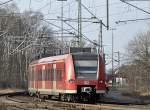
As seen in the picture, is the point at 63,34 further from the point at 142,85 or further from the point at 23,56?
the point at 23,56

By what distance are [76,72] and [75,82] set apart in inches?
24.1

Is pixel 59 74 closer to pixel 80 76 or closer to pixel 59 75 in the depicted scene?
pixel 59 75

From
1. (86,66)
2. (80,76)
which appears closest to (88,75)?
(80,76)

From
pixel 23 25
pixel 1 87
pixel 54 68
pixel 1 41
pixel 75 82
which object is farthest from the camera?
pixel 23 25

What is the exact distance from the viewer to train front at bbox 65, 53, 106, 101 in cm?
2922

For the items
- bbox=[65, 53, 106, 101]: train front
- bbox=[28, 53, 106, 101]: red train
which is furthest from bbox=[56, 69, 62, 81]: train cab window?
bbox=[65, 53, 106, 101]: train front

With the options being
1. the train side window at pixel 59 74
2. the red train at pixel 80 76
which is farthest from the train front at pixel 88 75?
the train side window at pixel 59 74

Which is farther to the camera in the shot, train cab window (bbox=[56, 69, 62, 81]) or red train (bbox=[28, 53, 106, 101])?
train cab window (bbox=[56, 69, 62, 81])

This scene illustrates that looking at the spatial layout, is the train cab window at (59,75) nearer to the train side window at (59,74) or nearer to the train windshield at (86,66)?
the train side window at (59,74)

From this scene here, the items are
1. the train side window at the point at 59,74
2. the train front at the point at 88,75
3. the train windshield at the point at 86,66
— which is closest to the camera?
the train front at the point at 88,75

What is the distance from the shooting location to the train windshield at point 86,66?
2937 centimetres

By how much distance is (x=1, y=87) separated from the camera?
74125 mm

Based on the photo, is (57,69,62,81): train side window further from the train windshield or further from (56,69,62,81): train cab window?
the train windshield

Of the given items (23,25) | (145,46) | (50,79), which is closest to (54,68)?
(50,79)
